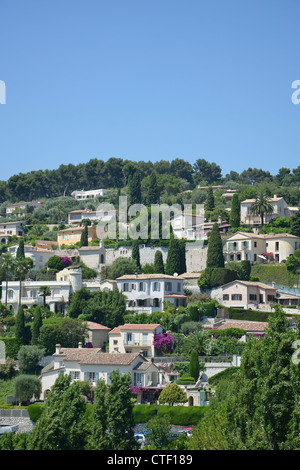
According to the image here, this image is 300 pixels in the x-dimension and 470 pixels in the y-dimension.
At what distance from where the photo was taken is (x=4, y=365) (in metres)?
67.3

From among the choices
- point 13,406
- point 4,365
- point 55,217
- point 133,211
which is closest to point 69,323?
point 4,365

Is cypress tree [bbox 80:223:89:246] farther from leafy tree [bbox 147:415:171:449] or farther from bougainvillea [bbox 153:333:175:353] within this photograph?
leafy tree [bbox 147:415:171:449]

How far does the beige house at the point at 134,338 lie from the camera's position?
217ft

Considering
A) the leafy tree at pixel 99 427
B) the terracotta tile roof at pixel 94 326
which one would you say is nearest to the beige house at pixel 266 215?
the terracotta tile roof at pixel 94 326

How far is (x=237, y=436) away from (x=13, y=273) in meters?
48.8

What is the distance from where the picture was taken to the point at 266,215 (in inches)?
3868

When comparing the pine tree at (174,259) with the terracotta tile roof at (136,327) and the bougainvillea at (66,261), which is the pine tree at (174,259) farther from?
the bougainvillea at (66,261)

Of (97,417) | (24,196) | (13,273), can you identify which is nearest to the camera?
(97,417)

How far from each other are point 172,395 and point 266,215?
45.2 metres

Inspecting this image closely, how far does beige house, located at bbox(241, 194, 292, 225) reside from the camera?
9850 centimetres

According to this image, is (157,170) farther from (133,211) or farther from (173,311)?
(173,311)

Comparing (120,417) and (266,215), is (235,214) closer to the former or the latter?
(266,215)

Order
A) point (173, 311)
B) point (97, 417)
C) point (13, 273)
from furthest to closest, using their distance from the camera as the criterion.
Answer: point (13, 273) < point (173, 311) < point (97, 417)
